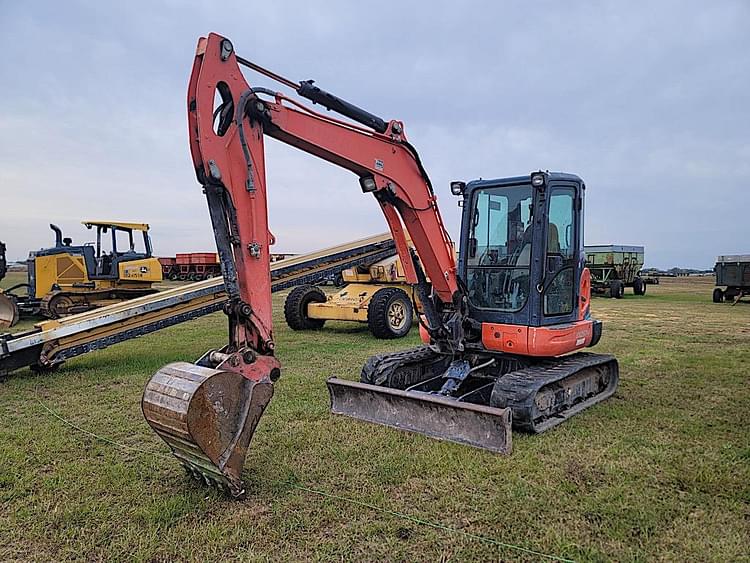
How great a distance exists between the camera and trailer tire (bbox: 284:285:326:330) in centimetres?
1191

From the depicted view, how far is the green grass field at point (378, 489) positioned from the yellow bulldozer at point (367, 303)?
4.37m

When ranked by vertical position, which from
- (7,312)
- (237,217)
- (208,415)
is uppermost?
(237,217)

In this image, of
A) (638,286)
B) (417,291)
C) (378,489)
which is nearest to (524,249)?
(417,291)

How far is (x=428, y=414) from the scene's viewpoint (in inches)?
196

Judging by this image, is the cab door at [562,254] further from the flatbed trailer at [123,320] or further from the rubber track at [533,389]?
the flatbed trailer at [123,320]

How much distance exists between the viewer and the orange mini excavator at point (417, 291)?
3738 millimetres

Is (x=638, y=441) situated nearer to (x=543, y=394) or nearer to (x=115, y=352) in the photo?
(x=543, y=394)

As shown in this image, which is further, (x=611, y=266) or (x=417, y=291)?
(x=611, y=266)

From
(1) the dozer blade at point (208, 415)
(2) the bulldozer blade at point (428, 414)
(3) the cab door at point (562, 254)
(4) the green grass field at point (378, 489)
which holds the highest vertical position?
(3) the cab door at point (562, 254)

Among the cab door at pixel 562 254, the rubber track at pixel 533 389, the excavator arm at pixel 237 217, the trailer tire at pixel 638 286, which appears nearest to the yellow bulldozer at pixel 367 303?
the cab door at pixel 562 254

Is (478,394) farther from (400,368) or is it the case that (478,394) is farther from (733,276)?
(733,276)

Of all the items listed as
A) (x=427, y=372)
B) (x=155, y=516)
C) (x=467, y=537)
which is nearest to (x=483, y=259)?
(x=427, y=372)

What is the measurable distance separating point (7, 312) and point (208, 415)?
494 inches

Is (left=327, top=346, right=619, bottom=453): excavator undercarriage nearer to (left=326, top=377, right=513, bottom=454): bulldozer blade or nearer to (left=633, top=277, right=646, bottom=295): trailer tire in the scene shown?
(left=326, top=377, right=513, bottom=454): bulldozer blade
